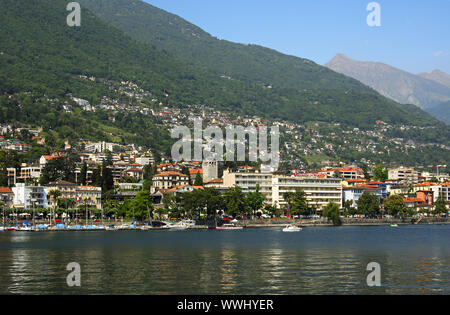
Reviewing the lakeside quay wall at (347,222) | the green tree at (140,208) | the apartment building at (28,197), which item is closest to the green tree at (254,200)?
the lakeside quay wall at (347,222)

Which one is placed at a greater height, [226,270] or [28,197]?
[28,197]

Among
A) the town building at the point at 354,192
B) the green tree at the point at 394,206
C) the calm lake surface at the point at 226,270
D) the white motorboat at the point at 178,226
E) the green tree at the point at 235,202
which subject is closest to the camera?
the calm lake surface at the point at 226,270

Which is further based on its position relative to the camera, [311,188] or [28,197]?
[311,188]

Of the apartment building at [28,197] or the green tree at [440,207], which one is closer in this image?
the apartment building at [28,197]

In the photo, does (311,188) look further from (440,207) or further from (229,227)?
(229,227)

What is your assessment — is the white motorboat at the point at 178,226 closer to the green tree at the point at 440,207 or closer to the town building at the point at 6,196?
the town building at the point at 6,196

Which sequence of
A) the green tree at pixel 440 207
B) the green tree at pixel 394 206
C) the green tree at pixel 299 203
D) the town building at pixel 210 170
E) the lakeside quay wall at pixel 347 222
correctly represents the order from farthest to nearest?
the town building at pixel 210 170 < the green tree at pixel 440 207 < the green tree at pixel 394 206 < the green tree at pixel 299 203 < the lakeside quay wall at pixel 347 222

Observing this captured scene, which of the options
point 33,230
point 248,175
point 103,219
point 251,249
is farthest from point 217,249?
point 248,175

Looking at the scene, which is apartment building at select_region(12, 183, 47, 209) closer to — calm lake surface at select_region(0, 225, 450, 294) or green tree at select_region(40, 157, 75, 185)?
green tree at select_region(40, 157, 75, 185)

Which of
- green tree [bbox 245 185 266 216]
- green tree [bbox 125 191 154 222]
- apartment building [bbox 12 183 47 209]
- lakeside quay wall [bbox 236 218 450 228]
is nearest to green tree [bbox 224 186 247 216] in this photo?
lakeside quay wall [bbox 236 218 450 228]

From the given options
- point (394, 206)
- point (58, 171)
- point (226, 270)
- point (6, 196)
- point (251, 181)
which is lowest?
point (394, 206)

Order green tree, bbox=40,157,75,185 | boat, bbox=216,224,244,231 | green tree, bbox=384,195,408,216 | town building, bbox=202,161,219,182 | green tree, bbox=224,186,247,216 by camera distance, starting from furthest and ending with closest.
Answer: town building, bbox=202,161,219,182 → green tree, bbox=384,195,408,216 → green tree, bbox=40,157,75,185 → green tree, bbox=224,186,247,216 → boat, bbox=216,224,244,231

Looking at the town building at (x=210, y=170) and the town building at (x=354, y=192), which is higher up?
the town building at (x=210, y=170)

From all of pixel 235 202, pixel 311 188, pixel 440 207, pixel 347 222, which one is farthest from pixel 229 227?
pixel 440 207
